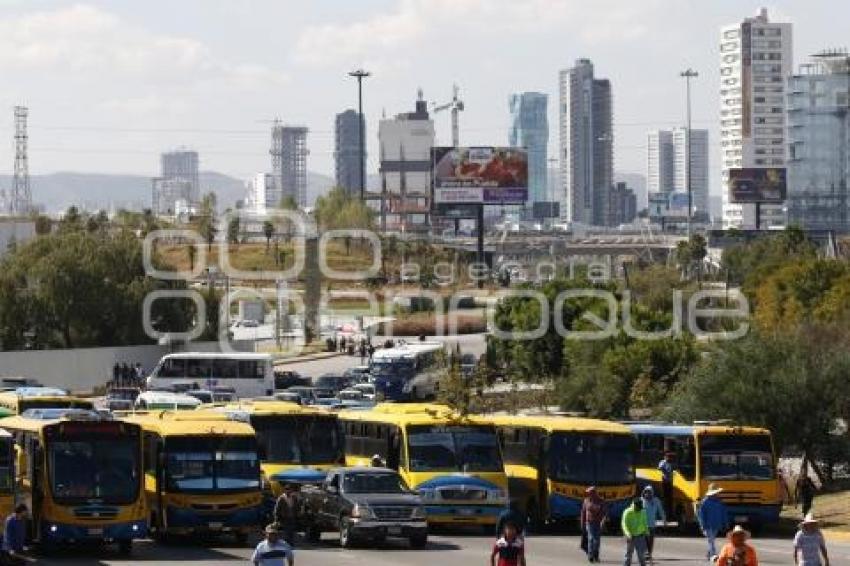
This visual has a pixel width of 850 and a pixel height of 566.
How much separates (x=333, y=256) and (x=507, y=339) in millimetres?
81688

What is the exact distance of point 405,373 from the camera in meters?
84.9

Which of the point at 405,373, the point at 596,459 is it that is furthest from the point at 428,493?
the point at 405,373

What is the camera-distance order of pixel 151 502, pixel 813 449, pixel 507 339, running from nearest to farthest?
pixel 151 502, pixel 813 449, pixel 507 339

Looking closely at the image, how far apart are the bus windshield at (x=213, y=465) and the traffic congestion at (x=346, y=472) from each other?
0.08ft

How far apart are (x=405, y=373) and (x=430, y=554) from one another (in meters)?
49.0

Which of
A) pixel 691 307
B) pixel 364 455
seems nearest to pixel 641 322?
pixel 691 307

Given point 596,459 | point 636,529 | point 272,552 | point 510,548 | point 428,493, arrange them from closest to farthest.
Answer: point 272,552
point 510,548
point 636,529
point 428,493
point 596,459

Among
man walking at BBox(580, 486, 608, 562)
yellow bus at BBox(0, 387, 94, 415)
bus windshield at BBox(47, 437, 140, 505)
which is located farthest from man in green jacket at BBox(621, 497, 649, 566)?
yellow bus at BBox(0, 387, 94, 415)

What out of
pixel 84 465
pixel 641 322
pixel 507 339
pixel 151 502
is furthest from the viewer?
pixel 507 339

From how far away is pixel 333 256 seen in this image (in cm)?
17400

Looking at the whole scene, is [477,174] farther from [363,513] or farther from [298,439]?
[363,513]

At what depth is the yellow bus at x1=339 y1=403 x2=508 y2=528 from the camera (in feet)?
131

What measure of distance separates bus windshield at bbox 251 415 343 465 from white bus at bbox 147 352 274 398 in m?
31.9

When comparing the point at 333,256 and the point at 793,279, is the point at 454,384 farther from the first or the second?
the point at 333,256
